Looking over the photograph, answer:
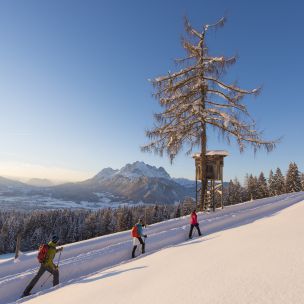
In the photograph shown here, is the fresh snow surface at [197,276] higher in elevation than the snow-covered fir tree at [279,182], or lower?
lower

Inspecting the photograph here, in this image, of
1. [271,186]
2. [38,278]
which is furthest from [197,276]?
[271,186]

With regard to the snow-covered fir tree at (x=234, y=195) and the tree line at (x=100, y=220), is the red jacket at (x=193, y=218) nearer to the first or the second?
the tree line at (x=100, y=220)

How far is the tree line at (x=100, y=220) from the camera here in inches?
2416

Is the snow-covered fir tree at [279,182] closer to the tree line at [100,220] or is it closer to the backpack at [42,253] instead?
the tree line at [100,220]

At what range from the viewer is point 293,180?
57.6m

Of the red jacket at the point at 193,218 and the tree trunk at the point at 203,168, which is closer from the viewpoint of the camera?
the red jacket at the point at 193,218

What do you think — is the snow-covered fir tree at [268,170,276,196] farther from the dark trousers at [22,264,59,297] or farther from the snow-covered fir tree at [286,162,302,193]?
the dark trousers at [22,264,59,297]

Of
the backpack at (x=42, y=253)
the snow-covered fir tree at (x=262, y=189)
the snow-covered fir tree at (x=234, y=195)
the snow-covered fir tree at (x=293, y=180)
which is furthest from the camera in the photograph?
the snow-covered fir tree at (x=234, y=195)

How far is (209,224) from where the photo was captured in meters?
17.6

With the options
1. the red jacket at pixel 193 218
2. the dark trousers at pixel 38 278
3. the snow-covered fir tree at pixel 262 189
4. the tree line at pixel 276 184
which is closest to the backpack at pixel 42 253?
the dark trousers at pixel 38 278

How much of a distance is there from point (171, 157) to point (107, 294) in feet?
53.3

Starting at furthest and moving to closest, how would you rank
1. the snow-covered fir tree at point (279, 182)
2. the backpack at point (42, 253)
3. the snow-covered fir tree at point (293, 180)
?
1. the snow-covered fir tree at point (279, 182)
2. the snow-covered fir tree at point (293, 180)
3. the backpack at point (42, 253)

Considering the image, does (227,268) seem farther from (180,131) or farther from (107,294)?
(180,131)

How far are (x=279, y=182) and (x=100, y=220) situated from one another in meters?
51.6
